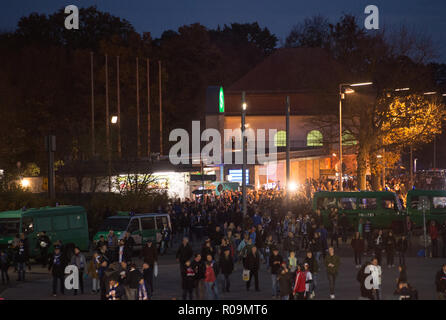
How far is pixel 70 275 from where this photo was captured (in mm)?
21625

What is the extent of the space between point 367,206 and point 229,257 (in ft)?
62.7

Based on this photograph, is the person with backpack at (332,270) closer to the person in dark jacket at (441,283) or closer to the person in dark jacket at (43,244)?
the person in dark jacket at (441,283)

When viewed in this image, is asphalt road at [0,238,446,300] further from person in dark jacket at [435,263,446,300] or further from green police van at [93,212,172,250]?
green police van at [93,212,172,250]

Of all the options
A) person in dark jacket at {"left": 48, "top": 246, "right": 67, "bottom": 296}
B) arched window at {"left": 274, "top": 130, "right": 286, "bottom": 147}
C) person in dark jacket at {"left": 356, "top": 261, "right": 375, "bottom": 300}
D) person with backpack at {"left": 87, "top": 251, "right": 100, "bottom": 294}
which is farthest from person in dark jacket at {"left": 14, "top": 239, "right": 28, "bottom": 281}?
arched window at {"left": 274, "top": 130, "right": 286, "bottom": 147}

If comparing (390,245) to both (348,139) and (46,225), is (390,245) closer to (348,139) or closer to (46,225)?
(46,225)

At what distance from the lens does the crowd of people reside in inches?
701

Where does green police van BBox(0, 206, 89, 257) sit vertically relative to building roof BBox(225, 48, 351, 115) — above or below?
below

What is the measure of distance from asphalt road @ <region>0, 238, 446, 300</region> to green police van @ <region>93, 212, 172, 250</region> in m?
1.67

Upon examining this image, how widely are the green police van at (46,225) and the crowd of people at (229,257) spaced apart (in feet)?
2.69

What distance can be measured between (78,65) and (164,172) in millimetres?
34541

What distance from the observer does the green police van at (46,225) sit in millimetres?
27875
